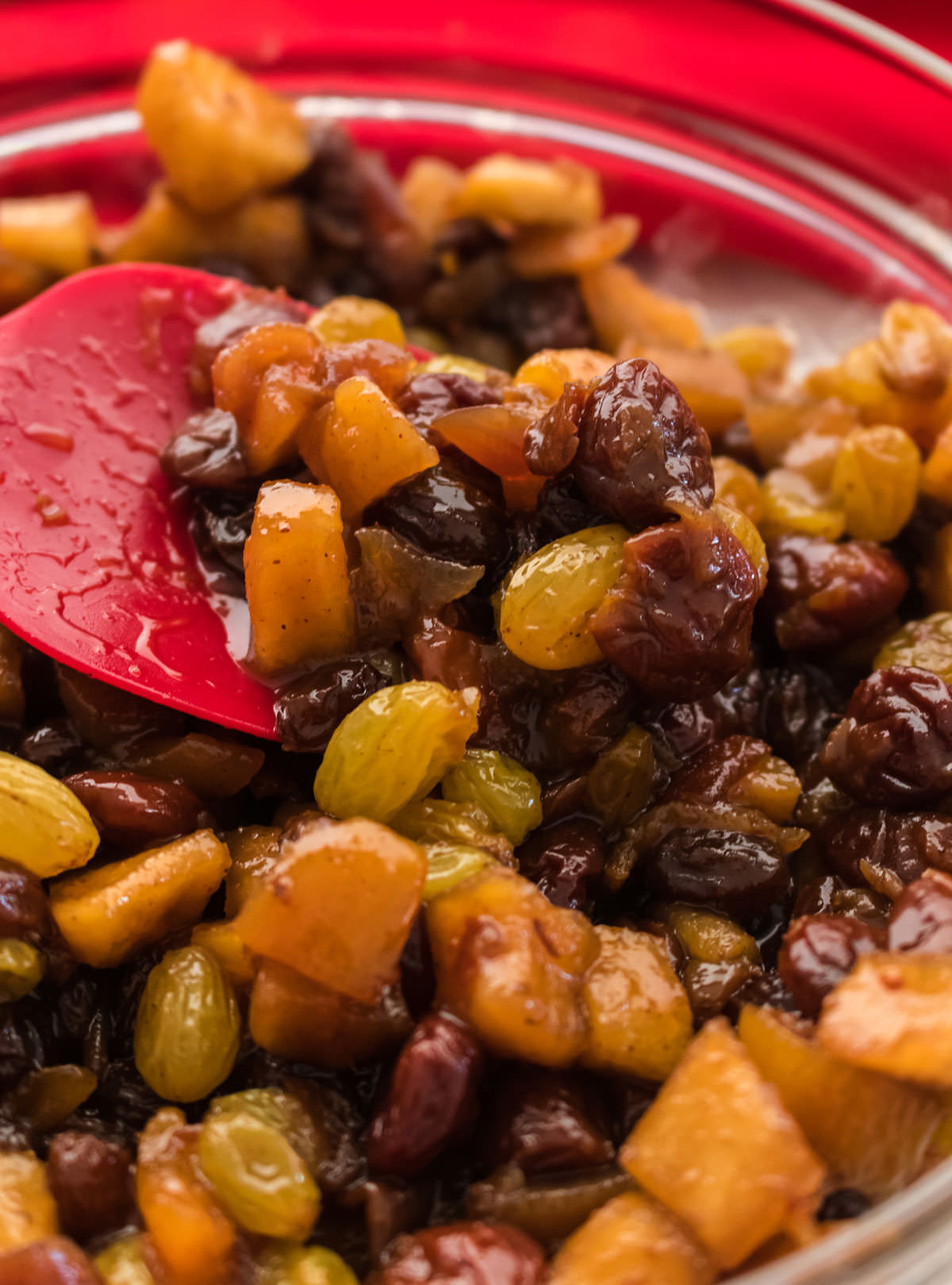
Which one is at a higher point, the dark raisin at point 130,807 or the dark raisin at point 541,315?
the dark raisin at point 541,315

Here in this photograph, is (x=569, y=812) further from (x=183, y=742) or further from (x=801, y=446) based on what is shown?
(x=801, y=446)

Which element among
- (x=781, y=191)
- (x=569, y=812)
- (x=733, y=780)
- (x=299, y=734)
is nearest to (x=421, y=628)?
(x=299, y=734)

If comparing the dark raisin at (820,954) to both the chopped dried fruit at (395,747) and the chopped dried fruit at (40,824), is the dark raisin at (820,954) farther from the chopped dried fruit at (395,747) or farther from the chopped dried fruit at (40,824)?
the chopped dried fruit at (40,824)

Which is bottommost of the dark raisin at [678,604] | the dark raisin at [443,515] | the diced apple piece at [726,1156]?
the diced apple piece at [726,1156]

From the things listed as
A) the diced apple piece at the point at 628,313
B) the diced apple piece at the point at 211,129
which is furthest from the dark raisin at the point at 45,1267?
the diced apple piece at the point at 211,129

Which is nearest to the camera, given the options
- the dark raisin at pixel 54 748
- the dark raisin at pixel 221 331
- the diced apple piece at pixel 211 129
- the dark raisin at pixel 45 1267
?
the dark raisin at pixel 45 1267

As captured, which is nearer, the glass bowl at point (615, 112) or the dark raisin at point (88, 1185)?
the dark raisin at point (88, 1185)
